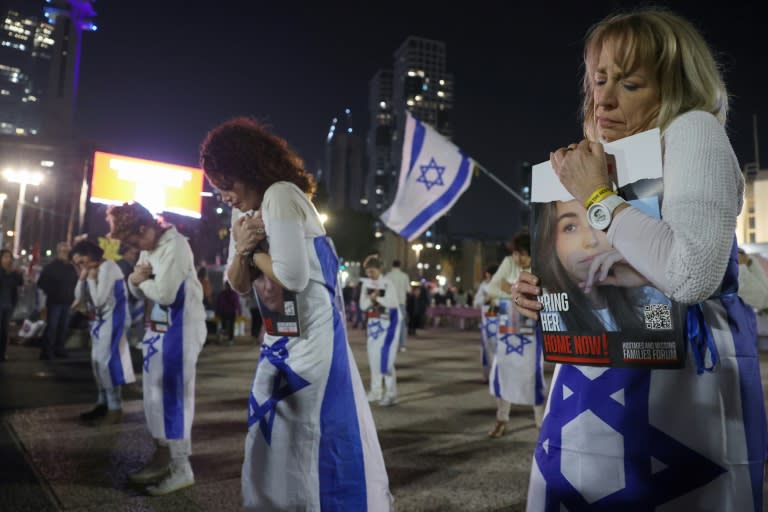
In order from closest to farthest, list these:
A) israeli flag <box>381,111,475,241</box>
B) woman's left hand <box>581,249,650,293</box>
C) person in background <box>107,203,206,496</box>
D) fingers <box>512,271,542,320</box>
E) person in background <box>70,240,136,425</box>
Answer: woman's left hand <box>581,249,650,293</box>
fingers <box>512,271,542,320</box>
person in background <box>107,203,206,496</box>
person in background <box>70,240,136,425</box>
israeli flag <box>381,111,475,241</box>

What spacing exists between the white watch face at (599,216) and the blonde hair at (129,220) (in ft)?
12.2

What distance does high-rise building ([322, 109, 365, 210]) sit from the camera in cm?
11662

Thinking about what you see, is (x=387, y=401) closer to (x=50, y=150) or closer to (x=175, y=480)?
(x=175, y=480)

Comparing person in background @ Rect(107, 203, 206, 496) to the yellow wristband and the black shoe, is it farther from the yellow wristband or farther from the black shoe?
the yellow wristband

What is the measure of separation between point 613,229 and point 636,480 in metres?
0.57

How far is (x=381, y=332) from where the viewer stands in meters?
7.95

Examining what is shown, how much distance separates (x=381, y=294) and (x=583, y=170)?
7.10 meters

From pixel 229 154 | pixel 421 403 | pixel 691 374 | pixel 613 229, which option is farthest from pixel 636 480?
pixel 421 403

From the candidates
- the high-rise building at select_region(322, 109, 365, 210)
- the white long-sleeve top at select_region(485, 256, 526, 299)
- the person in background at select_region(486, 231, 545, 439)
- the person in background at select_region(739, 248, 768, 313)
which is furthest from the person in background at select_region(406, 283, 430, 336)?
the high-rise building at select_region(322, 109, 365, 210)

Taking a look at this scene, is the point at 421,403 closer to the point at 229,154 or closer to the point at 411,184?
the point at 411,184

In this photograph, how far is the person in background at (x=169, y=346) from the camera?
12.3ft

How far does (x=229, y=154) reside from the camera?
249 cm

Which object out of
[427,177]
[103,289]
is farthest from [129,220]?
[427,177]

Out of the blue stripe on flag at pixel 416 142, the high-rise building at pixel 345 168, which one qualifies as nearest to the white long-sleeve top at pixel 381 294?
the blue stripe on flag at pixel 416 142
